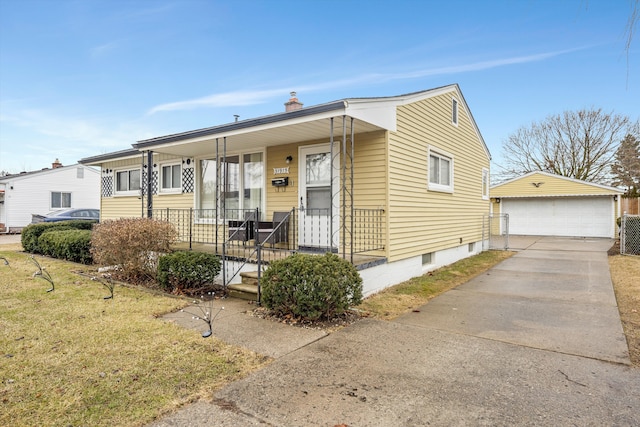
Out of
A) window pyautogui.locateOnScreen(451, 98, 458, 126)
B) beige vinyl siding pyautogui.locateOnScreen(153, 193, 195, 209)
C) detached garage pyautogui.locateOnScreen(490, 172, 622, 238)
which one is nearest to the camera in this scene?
window pyautogui.locateOnScreen(451, 98, 458, 126)

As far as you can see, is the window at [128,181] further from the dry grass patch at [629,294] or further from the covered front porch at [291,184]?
the dry grass patch at [629,294]

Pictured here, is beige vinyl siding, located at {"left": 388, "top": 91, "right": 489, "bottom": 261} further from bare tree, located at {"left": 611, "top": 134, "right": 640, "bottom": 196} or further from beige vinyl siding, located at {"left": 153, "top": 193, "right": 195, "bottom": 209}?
bare tree, located at {"left": 611, "top": 134, "right": 640, "bottom": 196}

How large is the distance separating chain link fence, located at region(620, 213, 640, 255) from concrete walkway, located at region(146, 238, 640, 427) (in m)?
8.30

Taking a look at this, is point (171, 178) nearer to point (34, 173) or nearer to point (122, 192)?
point (122, 192)

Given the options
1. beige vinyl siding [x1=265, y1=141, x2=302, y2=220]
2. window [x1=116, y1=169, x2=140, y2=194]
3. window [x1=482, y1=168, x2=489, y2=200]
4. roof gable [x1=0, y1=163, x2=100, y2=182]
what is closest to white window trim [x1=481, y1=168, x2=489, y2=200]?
window [x1=482, y1=168, x2=489, y2=200]

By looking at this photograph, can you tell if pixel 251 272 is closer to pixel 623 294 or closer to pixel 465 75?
pixel 623 294

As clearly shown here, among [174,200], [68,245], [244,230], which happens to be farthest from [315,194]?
[68,245]

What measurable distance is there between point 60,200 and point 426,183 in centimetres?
2598

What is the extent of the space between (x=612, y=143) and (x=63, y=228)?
32.1 m

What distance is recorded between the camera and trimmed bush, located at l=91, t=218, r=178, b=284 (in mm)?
7137

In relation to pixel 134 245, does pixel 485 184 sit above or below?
above

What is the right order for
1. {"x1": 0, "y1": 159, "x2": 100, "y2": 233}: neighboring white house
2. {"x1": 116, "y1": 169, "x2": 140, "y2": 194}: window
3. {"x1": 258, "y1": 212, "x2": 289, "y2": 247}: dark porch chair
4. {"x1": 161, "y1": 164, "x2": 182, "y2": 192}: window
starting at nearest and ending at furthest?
1. {"x1": 258, "y1": 212, "x2": 289, "y2": 247}: dark porch chair
2. {"x1": 161, "y1": 164, "x2": 182, "y2": 192}: window
3. {"x1": 116, "y1": 169, "x2": 140, "y2": 194}: window
4. {"x1": 0, "y1": 159, "x2": 100, "y2": 233}: neighboring white house

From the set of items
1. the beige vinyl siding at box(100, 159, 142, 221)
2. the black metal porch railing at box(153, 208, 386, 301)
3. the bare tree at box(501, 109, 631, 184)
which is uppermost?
the bare tree at box(501, 109, 631, 184)

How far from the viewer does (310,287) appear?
479 cm
